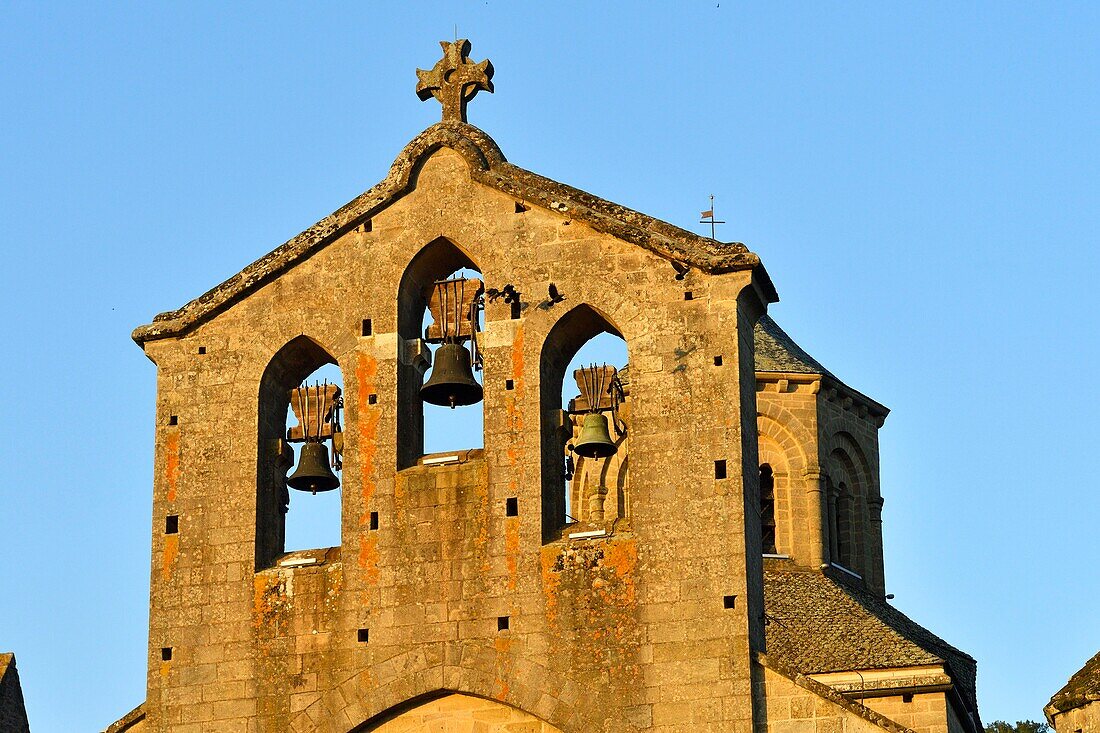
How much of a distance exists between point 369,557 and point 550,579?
5.82 ft

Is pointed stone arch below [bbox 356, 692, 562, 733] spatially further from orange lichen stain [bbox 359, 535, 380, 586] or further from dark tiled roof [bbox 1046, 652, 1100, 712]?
dark tiled roof [bbox 1046, 652, 1100, 712]

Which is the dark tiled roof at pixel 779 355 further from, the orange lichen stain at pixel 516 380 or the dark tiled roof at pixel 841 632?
the orange lichen stain at pixel 516 380

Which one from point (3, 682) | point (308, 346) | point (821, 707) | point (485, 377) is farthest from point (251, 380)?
point (821, 707)

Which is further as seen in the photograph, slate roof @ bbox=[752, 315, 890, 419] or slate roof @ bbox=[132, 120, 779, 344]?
slate roof @ bbox=[752, 315, 890, 419]

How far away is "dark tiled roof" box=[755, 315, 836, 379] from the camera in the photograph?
42.0 m

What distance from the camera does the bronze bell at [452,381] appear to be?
2456cm

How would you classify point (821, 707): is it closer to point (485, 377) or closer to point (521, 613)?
point (521, 613)

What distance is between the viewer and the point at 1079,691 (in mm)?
23094

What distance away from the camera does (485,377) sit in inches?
966

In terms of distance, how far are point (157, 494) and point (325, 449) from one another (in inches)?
65.5

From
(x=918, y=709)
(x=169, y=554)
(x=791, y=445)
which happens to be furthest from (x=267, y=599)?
(x=791, y=445)

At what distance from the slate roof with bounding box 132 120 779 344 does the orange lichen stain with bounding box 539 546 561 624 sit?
3174 millimetres

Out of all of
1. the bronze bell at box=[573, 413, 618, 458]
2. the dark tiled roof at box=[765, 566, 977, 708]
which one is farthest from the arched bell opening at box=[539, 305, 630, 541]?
the dark tiled roof at box=[765, 566, 977, 708]

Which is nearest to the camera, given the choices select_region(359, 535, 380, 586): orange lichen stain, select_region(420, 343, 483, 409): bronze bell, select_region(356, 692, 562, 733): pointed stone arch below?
select_region(356, 692, 562, 733): pointed stone arch below
